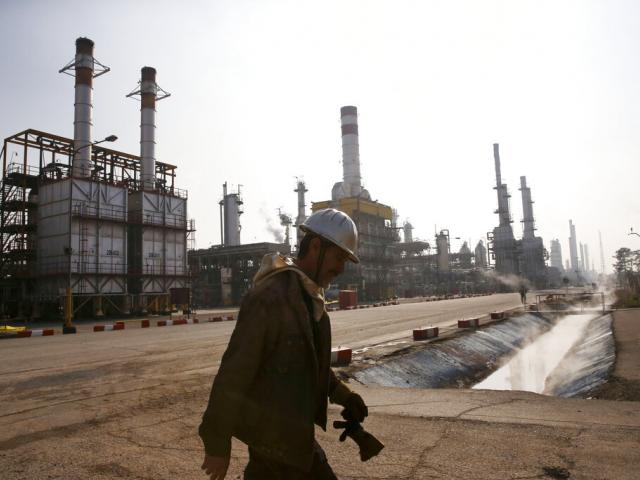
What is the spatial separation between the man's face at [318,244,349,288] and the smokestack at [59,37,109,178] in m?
34.8

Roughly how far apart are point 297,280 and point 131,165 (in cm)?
4242

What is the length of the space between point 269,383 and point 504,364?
14.8 m

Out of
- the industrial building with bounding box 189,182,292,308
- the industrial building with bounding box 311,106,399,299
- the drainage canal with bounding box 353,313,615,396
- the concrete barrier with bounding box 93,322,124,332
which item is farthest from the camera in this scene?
the industrial building with bounding box 311,106,399,299

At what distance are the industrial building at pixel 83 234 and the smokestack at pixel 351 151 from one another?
1377 inches

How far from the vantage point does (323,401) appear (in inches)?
94.1

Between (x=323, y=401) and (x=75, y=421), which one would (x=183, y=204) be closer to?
(x=75, y=421)

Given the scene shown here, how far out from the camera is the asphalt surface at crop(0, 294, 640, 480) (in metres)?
3.96

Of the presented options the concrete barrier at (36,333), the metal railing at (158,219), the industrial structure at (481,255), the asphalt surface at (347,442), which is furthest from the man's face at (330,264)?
the industrial structure at (481,255)

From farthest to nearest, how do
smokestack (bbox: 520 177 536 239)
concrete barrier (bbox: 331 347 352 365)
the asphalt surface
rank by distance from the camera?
1. smokestack (bbox: 520 177 536 239)
2. concrete barrier (bbox: 331 347 352 365)
3. the asphalt surface

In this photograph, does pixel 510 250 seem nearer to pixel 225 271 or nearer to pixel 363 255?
pixel 363 255

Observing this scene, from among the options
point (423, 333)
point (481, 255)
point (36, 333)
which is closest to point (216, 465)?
point (423, 333)

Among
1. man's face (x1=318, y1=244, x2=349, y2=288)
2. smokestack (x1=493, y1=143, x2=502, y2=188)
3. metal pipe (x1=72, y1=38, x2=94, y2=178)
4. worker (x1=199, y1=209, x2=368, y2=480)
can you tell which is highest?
smokestack (x1=493, y1=143, x2=502, y2=188)

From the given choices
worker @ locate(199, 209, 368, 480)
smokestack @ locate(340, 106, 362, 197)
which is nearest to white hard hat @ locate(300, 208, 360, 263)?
worker @ locate(199, 209, 368, 480)

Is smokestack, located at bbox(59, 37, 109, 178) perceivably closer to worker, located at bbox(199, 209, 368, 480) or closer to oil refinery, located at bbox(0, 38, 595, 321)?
oil refinery, located at bbox(0, 38, 595, 321)
